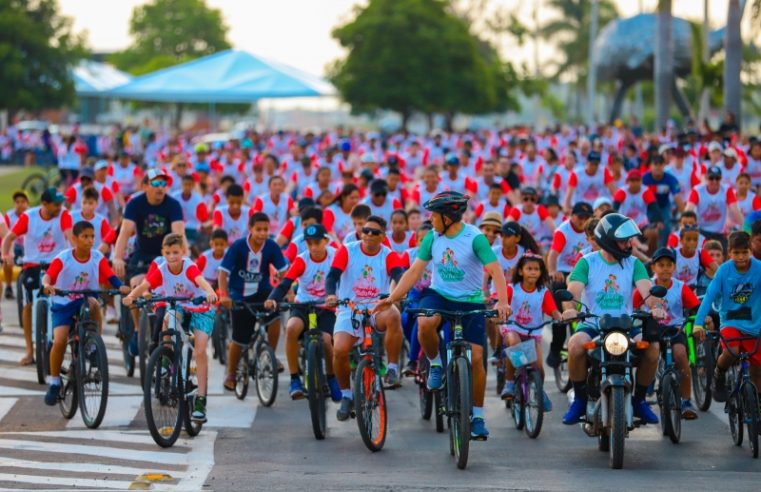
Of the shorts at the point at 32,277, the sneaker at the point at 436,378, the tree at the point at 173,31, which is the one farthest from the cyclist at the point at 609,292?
the tree at the point at 173,31

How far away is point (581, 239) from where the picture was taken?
16375 mm

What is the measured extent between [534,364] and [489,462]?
1.41 m

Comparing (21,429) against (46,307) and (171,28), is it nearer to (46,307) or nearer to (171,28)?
(46,307)

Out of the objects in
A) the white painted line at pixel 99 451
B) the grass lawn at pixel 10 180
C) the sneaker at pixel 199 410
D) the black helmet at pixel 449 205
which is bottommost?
the grass lawn at pixel 10 180

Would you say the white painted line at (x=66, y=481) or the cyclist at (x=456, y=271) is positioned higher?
the cyclist at (x=456, y=271)

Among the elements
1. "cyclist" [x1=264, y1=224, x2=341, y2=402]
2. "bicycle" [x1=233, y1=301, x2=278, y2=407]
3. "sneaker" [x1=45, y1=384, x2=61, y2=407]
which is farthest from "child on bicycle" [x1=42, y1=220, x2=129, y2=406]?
"cyclist" [x1=264, y1=224, x2=341, y2=402]

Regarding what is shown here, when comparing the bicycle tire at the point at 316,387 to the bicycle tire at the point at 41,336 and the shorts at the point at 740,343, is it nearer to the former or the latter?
the shorts at the point at 740,343

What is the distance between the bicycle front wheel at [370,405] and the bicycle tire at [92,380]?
2264mm

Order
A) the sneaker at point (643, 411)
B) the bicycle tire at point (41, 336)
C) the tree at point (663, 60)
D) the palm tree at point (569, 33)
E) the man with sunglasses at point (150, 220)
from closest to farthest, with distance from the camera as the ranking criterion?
1. the sneaker at point (643, 411)
2. the bicycle tire at point (41, 336)
3. the man with sunglasses at point (150, 220)
4. the tree at point (663, 60)
5. the palm tree at point (569, 33)

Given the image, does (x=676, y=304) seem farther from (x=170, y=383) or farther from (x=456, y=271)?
(x=170, y=383)

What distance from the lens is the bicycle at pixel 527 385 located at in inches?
498

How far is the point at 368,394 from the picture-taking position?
11906mm

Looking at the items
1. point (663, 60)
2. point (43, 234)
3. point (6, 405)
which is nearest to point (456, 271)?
point (6, 405)

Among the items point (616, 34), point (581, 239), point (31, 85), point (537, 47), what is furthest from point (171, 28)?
point (581, 239)
